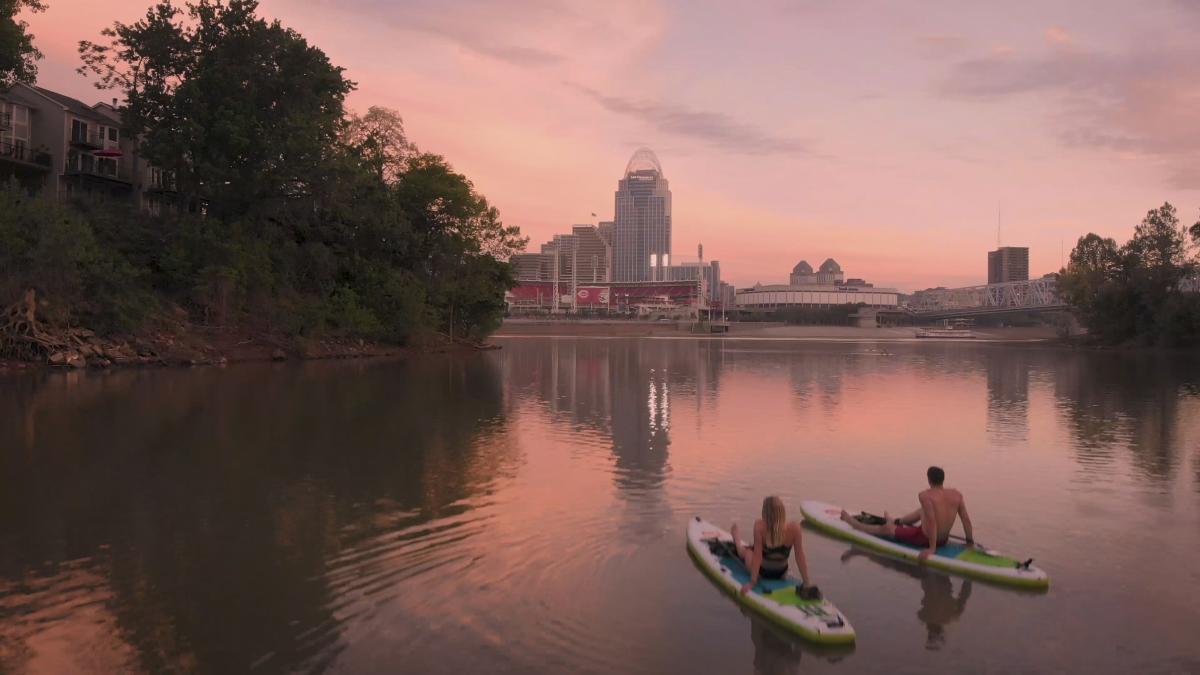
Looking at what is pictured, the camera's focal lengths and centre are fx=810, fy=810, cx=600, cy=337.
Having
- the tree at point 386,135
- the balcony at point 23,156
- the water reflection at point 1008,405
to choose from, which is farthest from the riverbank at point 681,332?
the water reflection at point 1008,405

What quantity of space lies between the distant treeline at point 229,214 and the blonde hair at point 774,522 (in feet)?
138

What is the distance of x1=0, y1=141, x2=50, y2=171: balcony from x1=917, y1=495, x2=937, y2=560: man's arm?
207 ft

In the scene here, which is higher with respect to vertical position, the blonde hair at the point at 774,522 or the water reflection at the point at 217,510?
the blonde hair at the point at 774,522

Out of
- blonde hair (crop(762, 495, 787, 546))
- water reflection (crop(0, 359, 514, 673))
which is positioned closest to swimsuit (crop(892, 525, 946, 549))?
blonde hair (crop(762, 495, 787, 546))

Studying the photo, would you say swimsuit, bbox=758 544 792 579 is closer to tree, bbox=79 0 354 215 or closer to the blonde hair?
the blonde hair

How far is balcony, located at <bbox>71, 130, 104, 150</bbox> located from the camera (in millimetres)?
61156

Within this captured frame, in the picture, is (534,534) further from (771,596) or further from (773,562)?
(771,596)

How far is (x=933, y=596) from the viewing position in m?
9.91

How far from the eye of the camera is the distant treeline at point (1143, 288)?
274ft

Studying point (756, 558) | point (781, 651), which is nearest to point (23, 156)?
point (756, 558)

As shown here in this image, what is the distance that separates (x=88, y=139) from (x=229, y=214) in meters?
19.1

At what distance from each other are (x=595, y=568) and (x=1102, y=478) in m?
12.0

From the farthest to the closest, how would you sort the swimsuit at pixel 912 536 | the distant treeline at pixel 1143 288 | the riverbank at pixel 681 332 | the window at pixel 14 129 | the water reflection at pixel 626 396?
the riverbank at pixel 681 332
the distant treeline at pixel 1143 288
the window at pixel 14 129
the water reflection at pixel 626 396
the swimsuit at pixel 912 536

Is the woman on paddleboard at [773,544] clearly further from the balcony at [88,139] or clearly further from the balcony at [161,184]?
the balcony at [88,139]
